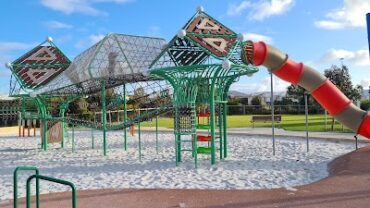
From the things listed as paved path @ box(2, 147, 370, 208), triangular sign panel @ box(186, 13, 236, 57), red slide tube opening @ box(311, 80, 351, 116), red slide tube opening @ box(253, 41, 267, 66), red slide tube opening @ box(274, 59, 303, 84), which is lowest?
paved path @ box(2, 147, 370, 208)

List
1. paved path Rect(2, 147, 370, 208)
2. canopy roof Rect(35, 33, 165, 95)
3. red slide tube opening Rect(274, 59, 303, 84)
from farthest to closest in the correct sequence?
canopy roof Rect(35, 33, 165, 95), red slide tube opening Rect(274, 59, 303, 84), paved path Rect(2, 147, 370, 208)

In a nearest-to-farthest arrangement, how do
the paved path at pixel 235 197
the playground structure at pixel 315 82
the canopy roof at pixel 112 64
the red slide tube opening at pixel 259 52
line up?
the paved path at pixel 235 197, the playground structure at pixel 315 82, the red slide tube opening at pixel 259 52, the canopy roof at pixel 112 64

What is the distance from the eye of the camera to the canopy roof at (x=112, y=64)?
1608 cm

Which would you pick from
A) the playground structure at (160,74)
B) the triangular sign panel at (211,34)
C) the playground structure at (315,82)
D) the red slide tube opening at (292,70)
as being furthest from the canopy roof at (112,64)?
the red slide tube opening at (292,70)

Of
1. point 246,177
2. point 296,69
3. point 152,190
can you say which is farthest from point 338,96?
point 152,190

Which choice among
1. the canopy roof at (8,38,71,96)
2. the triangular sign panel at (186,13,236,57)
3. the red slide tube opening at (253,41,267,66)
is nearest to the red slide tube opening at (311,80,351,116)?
the red slide tube opening at (253,41,267,66)

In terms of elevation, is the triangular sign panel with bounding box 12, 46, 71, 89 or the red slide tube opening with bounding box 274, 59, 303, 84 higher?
the triangular sign panel with bounding box 12, 46, 71, 89

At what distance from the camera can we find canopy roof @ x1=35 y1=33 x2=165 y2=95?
1608 cm

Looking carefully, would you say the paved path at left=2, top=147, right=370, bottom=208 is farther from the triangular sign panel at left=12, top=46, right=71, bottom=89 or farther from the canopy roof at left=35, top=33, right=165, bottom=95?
the triangular sign panel at left=12, top=46, right=71, bottom=89

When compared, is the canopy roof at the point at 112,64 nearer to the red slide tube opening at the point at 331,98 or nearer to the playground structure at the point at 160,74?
the playground structure at the point at 160,74

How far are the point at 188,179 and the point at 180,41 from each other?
193 inches

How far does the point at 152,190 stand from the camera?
9.36m

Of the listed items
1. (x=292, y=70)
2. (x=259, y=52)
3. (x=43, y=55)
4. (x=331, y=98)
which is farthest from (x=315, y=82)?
(x=43, y=55)

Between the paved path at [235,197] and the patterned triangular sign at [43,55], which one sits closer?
the paved path at [235,197]
